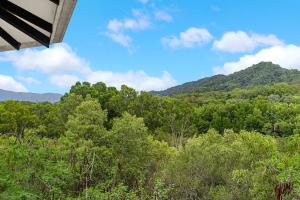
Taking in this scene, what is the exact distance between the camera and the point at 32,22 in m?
1.96

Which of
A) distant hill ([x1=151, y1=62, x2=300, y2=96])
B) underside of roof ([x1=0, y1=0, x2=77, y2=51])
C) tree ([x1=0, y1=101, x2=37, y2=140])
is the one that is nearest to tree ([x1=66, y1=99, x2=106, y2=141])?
tree ([x1=0, y1=101, x2=37, y2=140])

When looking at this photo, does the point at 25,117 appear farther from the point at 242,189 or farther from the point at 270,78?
the point at 270,78

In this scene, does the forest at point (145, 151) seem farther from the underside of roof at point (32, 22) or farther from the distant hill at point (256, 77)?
the distant hill at point (256, 77)

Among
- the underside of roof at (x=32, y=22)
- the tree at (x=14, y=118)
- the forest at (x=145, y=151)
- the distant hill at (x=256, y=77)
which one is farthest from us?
the distant hill at (x=256, y=77)

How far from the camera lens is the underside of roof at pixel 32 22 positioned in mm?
1747

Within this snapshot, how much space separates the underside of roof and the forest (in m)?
3.31

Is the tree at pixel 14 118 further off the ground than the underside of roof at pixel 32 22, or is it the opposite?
the tree at pixel 14 118

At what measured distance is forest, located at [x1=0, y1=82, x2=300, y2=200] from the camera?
8508 mm

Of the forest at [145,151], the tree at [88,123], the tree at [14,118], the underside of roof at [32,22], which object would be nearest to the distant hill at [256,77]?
the forest at [145,151]

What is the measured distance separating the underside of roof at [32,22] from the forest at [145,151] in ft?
10.9

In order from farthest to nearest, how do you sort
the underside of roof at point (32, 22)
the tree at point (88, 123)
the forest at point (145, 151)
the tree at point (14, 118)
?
the tree at point (14, 118), the tree at point (88, 123), the forest at point (145, 151), the underside of roof at point (32, 22)

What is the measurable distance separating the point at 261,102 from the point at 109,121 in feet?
66.7

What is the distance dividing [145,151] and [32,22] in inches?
914

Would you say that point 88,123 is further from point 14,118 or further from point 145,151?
point 14,118
